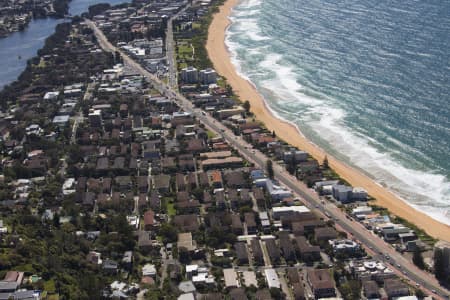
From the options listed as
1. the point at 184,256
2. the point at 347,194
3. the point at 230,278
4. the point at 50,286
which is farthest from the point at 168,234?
the point at 347,194

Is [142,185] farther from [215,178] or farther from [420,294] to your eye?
[420,294]

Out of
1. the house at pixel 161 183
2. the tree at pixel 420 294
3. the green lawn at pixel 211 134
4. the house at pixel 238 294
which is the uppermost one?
the green lawn at pixel 211 134

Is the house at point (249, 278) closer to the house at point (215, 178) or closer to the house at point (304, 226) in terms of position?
the house at point (304, 226)

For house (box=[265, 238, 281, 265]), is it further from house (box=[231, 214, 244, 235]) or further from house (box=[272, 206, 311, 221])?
house (box=[272, 206, 311, 221])

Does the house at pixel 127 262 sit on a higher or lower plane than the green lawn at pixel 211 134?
lower

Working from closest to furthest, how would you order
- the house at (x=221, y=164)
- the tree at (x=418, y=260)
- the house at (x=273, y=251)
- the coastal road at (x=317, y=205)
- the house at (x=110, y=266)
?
1. the coastal road at (x=317, y=205)
2. the tree at (x=418, y=260)
3. the house at (x=110, y=266)
4. the house at (x=273, y=251)
5. the house at (x=221, y=164)

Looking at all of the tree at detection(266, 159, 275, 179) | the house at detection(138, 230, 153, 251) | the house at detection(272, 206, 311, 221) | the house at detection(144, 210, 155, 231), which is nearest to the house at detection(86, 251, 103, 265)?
the house at detection(138, 230, 153, 251)

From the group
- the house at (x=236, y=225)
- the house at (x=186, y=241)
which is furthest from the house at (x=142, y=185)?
the house at (x=236, y=225)
